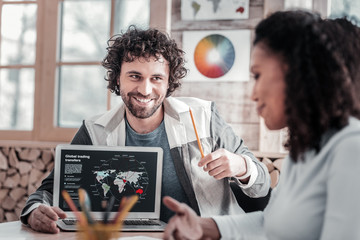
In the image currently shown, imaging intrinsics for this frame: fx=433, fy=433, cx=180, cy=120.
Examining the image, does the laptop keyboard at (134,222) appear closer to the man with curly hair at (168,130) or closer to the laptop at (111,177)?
the laptop at (111,177)

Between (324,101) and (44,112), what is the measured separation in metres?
2.75

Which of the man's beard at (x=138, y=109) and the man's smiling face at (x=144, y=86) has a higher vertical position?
the man's smiling face at (x=144, y=86)

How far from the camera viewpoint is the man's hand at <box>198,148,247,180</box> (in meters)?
1.41

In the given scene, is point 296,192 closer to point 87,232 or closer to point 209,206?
point 87,232

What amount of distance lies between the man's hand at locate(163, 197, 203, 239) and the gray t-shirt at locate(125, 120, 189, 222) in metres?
0.74

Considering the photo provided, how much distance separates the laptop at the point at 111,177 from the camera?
4.49 feet

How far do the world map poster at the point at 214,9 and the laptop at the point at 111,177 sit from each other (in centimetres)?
170

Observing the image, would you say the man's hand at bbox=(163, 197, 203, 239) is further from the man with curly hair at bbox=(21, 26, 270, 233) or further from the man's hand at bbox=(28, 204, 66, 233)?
the man with curly hair at bbox=(21, 26, 270, 233)

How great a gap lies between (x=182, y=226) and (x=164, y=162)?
34.1 inches

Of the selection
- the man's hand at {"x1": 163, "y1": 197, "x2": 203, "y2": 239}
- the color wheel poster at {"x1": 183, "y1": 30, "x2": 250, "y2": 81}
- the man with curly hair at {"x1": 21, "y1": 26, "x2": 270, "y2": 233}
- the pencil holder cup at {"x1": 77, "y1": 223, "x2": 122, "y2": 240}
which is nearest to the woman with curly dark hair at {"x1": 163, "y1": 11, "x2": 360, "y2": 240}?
the man's hand at {"x1": 163, "y1": 197, "x2": 203, "y2": 239}

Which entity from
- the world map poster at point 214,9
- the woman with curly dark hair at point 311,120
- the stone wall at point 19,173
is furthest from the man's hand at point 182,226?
the stone wall at point 19,173

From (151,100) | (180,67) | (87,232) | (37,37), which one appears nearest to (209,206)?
(151,100)

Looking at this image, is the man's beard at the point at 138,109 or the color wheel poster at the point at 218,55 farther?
the color wheel poster at the point at 218,55

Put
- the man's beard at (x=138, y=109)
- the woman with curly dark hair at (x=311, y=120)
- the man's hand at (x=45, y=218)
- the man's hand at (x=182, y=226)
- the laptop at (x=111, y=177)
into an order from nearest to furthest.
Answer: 1. the woman with curly dark hair at (x=311, y=120)
2. the man's hand at (x=182, y=226)
3. the man's hand at (x=45, y=218)
4. the laptop at (x=111, y=177)
5. the man's beard at (x=138, y=109)
